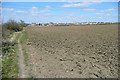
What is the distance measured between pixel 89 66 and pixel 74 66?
0.63 m

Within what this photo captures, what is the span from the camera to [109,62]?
664 centimetres

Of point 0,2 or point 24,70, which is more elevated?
point 0,2

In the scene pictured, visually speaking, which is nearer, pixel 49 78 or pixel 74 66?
pixel 49 78

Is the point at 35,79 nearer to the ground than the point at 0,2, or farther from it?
nearer to the ground

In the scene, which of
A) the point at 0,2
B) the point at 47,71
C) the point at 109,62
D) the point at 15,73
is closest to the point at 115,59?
the point at 109,62

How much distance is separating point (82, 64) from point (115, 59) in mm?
1656

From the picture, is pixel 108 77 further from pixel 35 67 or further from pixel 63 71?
pixel 35 67

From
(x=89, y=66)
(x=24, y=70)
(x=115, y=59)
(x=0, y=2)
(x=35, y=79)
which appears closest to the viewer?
(x=35, y=79)

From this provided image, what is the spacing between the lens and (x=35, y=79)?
5.00m

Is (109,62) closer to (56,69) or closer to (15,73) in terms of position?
(56,69)

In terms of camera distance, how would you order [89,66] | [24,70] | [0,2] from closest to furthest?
[0,2] < [24,70] < [89,66]

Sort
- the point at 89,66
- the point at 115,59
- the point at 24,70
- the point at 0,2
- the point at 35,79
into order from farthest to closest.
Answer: the point at 115,59
the point at 89,66
the point at 24,70
the point at 0,2
the point at 35,79

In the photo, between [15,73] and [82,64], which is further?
[82,64]

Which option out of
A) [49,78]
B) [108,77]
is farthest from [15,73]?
[108,77]
